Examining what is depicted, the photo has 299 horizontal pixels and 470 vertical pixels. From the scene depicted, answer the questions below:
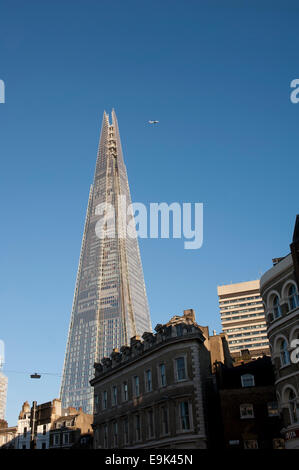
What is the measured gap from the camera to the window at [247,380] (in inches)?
1932

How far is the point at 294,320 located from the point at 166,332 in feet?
60.7

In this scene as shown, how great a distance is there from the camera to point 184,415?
47.8 m

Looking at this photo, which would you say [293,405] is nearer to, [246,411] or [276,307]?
[276,307]

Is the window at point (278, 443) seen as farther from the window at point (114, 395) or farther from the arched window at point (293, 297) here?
the window at point (114, 395)

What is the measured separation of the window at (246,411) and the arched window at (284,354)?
11.3 meters

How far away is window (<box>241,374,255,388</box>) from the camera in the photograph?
49062mm

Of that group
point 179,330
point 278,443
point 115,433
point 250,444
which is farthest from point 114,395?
point 278,443

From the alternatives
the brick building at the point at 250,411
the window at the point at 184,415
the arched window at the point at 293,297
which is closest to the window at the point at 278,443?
the brick building at the point at 250,411

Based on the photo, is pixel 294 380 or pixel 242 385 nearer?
pixel 294 380

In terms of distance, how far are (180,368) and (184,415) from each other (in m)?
4.43
